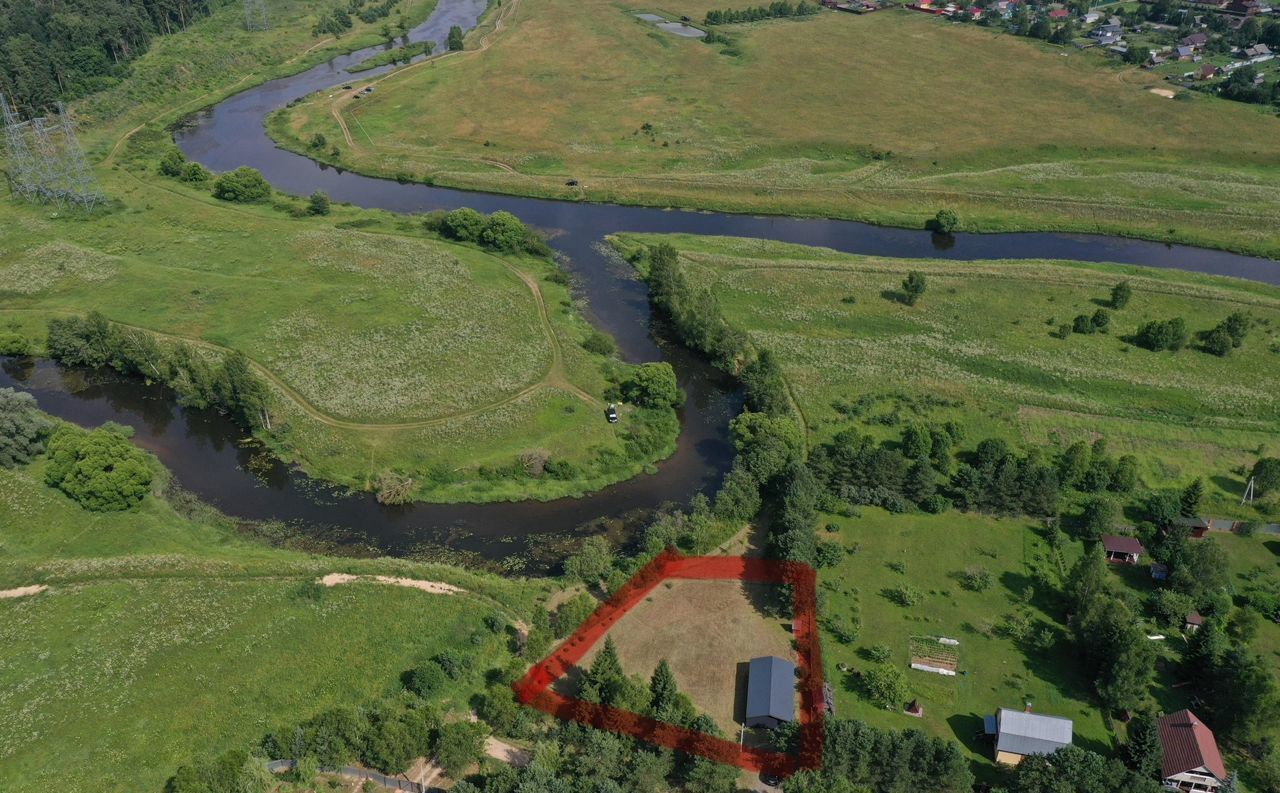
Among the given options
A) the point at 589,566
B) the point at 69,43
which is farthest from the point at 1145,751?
the point at 69,43

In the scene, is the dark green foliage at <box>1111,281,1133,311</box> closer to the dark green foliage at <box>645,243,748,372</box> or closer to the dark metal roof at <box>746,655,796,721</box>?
the dark green foliage at <box>645,243,748,372</box>

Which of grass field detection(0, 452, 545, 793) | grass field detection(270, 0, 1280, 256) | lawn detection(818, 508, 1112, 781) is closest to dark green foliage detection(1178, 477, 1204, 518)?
lawn detection(818, 508, 1112, 781)

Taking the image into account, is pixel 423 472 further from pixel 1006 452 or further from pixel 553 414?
pixel 1006 452

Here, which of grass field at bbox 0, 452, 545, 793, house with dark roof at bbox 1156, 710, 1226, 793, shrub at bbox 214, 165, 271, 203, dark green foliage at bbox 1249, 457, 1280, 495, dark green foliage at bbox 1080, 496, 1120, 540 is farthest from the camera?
shrub at bbox 214, 165, 271, 203

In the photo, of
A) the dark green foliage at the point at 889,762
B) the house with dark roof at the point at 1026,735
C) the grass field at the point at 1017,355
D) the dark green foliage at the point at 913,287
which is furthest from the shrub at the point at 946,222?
the dark green foliage at the point at 889,762

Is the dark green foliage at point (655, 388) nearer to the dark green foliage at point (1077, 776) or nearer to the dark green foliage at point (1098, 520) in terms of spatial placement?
the dark green foliage at point (1098, 520)

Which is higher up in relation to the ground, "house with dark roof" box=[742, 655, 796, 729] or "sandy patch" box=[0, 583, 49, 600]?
"house with dark roof" box=[742, 655, 796, 729]
